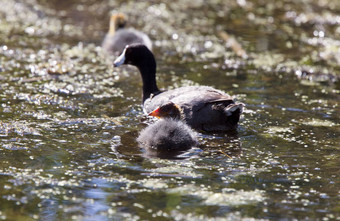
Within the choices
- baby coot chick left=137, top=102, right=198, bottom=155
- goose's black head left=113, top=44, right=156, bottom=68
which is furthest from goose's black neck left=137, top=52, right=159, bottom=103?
baby coot chick left=137, top=102, right=198, bottom=155

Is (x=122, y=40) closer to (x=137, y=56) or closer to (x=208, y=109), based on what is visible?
(x=137, y=56)

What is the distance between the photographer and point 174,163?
4.81 meters

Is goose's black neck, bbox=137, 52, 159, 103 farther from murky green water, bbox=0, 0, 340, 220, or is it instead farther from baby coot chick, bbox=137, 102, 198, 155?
baby coot chick, bbox=137, 102, 198, 155

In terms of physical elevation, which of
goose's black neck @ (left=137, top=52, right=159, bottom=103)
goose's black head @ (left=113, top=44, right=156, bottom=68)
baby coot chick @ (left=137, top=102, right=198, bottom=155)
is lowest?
baby coot chick @ (left=137, top=102, right=198, bottom=155)

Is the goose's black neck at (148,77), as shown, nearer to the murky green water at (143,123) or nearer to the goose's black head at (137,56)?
the goose's black head at (137,56)

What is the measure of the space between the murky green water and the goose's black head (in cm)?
39

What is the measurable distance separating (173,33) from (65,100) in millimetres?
4608

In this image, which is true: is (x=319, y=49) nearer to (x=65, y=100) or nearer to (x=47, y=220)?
(x=65, y=100)

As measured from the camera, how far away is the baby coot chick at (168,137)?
519 centimetres

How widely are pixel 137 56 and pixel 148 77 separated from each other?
0.37 m

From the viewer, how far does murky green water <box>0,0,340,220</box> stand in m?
4.02

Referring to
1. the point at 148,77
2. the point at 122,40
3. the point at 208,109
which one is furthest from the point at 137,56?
the point at 122,40

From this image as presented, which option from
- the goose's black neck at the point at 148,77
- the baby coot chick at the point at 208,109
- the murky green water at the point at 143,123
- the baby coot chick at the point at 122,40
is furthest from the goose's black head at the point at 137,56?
the baby coot chick at the point at 122,40

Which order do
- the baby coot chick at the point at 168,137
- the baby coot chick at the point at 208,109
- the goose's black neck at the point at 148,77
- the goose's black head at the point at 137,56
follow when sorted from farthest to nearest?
the goose's black head at the point at 137,56 → the goose's black neck at the point at 148,77 → the baby coot chick at the point at 208,109 → the baby coot chick at the point at 168,137
